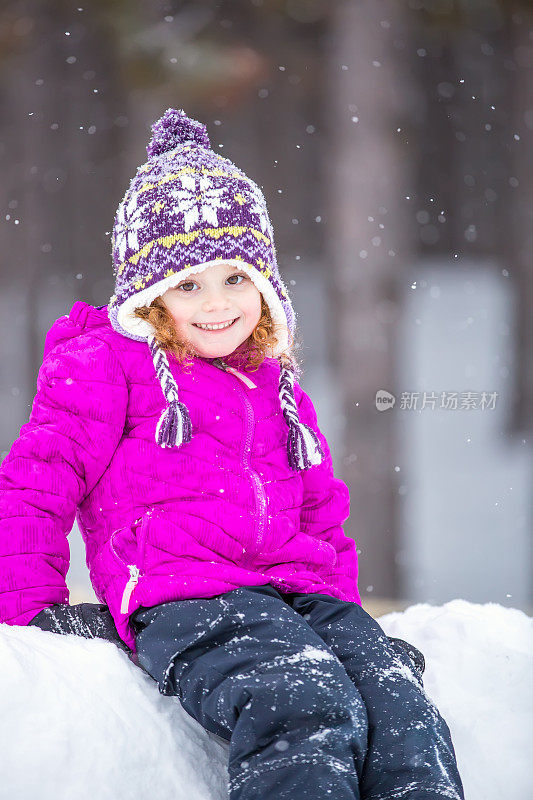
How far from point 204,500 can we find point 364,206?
144 centimetres

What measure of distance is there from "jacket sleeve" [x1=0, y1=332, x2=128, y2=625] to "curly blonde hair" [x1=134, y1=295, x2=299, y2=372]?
75 mm

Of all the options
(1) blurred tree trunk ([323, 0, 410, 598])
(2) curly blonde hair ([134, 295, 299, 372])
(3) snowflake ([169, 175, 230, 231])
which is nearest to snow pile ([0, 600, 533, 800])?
(2) curly blonde hair ([134, 295, 299, 372])

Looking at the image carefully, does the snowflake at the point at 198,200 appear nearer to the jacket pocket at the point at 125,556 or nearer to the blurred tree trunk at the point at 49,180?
the jacket pocket at the point at 125,556

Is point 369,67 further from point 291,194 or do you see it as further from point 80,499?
point 80,499

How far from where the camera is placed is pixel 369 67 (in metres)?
2.30

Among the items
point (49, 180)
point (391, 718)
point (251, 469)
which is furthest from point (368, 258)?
point (391, 718)

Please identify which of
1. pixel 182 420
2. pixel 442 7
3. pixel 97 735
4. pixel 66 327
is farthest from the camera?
pixel 442 7

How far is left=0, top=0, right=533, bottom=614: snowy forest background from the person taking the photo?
2.21m

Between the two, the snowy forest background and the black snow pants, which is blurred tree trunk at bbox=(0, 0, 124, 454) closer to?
the snowy forest background

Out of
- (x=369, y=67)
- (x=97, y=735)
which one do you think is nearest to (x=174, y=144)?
(x=97, y=735)

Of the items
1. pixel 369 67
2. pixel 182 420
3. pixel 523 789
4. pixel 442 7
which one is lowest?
pixel 523 789

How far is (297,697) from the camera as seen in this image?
0.88 metres

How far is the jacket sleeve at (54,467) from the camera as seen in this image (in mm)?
1090

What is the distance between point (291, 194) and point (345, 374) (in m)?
0.51
